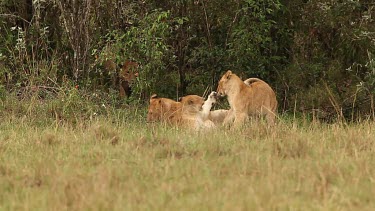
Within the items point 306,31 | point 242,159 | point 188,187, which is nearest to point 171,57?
point 306,31

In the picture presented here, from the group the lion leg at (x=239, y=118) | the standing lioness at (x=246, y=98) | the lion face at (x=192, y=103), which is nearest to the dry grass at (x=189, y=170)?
the lion leg at (x=239, y=118)

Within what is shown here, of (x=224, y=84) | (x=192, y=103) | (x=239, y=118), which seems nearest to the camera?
(x=239, y=118)

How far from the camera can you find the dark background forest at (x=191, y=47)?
34.0ft

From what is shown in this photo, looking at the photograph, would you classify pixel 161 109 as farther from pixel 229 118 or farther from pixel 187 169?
pixel 187 169

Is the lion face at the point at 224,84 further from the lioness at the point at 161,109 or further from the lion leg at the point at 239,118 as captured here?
the lioness at the point at 161,109

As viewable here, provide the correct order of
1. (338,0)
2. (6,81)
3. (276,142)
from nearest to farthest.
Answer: (276,142), (338,0), (6,81)

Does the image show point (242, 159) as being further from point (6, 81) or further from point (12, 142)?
point (6, 81)

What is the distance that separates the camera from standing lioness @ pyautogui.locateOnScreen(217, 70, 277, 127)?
9219 millimetres

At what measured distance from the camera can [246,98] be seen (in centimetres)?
922

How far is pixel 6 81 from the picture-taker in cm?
1102

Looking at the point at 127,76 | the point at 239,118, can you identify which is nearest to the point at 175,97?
the point at 127,76

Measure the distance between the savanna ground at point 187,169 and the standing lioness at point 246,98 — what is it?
1.31m

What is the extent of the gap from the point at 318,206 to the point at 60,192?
1.80 m

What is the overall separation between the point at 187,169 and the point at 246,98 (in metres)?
3.78
